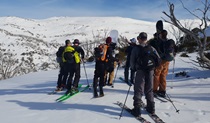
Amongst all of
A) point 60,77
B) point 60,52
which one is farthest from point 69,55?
point 60,77

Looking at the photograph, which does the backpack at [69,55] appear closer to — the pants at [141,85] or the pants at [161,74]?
the pants at [161,74]

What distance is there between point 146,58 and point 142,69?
0.27m

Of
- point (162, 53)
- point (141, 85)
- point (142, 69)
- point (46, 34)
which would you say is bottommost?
point (141, 85)

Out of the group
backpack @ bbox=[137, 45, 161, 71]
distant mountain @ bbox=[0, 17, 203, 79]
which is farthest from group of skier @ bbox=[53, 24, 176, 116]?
distant mountain @ bbox=[0, 17, 203, 79]

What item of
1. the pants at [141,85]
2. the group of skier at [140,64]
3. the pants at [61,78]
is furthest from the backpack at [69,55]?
the pants at [141,85]

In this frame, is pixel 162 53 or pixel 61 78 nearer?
pixel 162 53

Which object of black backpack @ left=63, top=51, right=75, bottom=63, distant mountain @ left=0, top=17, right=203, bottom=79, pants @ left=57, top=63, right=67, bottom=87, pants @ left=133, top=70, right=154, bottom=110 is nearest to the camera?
pants @ left=133, top=70, right=154, bottom=110

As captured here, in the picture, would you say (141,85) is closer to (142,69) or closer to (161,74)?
(142,69)

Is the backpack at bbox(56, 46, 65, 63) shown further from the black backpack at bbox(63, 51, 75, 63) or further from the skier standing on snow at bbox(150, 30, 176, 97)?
the skier standing on snow at bbox(150, 30, 176, 97)

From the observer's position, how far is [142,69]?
5855 mm

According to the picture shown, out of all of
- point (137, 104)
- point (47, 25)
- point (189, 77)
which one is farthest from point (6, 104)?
point (47, 25)

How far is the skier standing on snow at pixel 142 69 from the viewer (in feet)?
19.0

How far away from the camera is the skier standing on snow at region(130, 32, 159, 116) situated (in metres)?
5.78

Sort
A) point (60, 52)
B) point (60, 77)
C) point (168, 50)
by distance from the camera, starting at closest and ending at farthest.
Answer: point (168, 50), point (60, 52), point (60, 77)
